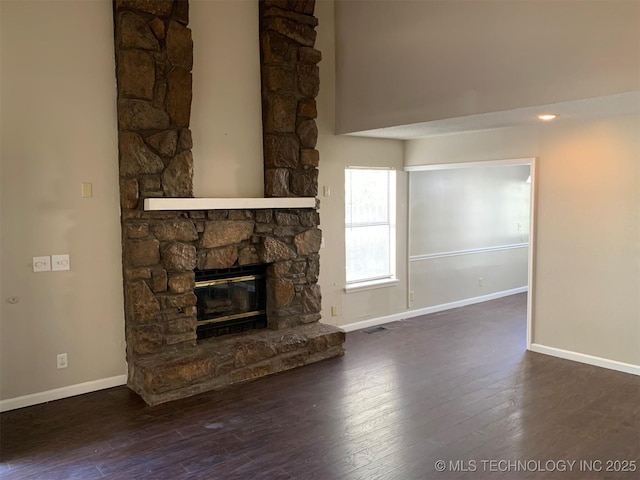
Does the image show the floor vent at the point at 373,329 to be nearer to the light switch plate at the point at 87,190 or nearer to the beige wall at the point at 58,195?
the beige wall at the point at 58,195

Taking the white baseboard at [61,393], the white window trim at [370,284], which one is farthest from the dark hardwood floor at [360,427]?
the white window trim at [370,284]

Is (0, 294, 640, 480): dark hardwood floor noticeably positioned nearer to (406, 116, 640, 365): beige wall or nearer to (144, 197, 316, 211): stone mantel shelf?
(406, 116, 640, 365): beige wall

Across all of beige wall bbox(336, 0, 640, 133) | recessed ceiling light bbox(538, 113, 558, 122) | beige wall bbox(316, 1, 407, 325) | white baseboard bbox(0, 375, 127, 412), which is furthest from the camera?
beige wall bbox(316, 1, 407, 325)

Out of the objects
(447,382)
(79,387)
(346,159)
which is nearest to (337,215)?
(346,159)

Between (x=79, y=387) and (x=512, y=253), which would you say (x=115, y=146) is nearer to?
(x=79, y=387)

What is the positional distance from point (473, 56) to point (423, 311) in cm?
338

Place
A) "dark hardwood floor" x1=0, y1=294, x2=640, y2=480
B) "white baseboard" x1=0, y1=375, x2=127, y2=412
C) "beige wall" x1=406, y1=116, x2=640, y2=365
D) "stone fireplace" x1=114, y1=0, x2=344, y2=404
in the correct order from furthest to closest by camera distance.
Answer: "beige wall" x1=406, y1=116, x2=640, y2=365
"stone fireplace" x1=114, y1=0, x2=344, y2=404
"white baseboard" x1=0, y1=375, x2=127, y2=412
"dark hardwood floor" x1=0, y1=294, x2=640, y2=480

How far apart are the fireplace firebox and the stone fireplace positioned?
1cm

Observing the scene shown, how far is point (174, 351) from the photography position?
4.11 metres

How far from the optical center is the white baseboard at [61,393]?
12.0 ft

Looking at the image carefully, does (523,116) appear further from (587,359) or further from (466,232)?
(466,232)

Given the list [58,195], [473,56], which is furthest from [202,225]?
[473,56]

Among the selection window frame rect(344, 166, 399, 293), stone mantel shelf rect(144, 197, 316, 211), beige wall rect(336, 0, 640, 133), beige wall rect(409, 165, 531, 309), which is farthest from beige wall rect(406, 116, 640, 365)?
stone mantel shelf rect(144, 197, 316, 211)

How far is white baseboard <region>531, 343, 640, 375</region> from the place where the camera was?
4309 mm
